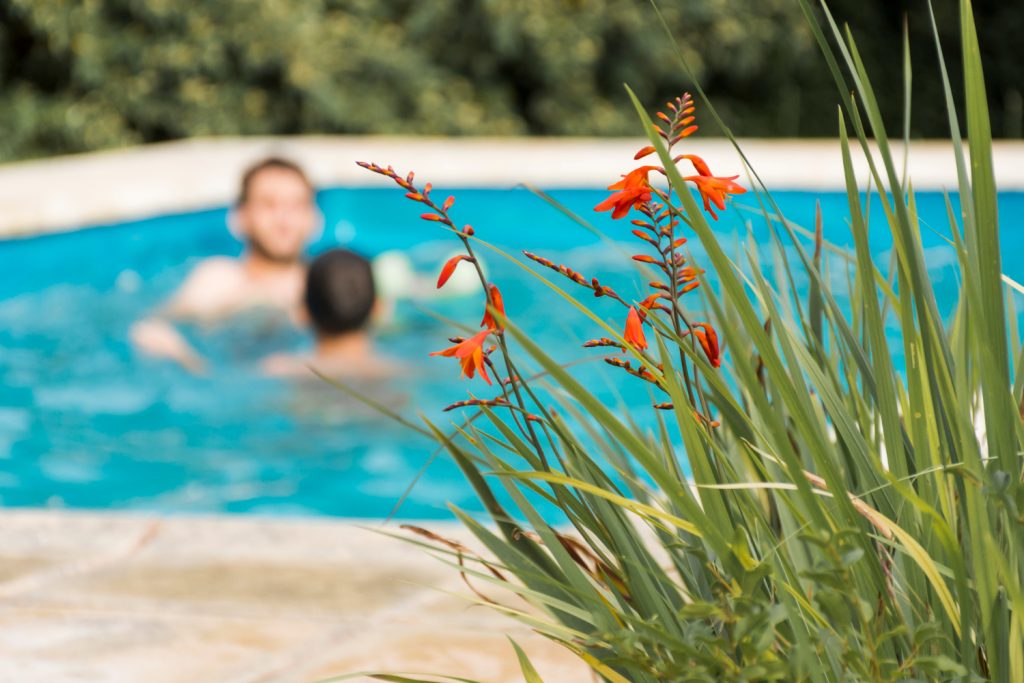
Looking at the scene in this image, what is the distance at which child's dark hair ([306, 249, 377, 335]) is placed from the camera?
17.5ft

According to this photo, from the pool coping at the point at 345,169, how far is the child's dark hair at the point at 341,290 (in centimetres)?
227

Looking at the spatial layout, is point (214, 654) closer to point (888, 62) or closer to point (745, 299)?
point (745, 299)

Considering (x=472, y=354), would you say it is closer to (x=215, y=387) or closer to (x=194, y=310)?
(x=215, y=387)

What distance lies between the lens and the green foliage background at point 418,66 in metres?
10.1

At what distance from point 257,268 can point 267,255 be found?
94 millimetres

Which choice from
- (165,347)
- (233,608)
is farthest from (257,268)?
(233,608)

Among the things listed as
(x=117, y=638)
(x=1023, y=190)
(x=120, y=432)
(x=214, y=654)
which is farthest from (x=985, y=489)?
(x=1023, y=190)

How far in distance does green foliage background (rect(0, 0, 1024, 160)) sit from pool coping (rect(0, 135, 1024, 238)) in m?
0.69

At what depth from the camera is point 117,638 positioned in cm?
203

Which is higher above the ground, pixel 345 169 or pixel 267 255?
pixel 345 169

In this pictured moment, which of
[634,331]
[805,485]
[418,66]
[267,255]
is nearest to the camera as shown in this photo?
[805,485]

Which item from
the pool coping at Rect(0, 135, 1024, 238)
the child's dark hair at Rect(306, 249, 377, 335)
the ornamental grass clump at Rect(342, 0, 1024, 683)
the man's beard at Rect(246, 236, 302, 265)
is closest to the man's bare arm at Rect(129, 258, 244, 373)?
the man's beard at Rect(246, 236, 302, 265)

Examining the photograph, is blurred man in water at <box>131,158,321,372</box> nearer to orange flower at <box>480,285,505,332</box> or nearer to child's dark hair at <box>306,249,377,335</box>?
child's dark hair at <box>306,249,377,335</box>

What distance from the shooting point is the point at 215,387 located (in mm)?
5668
